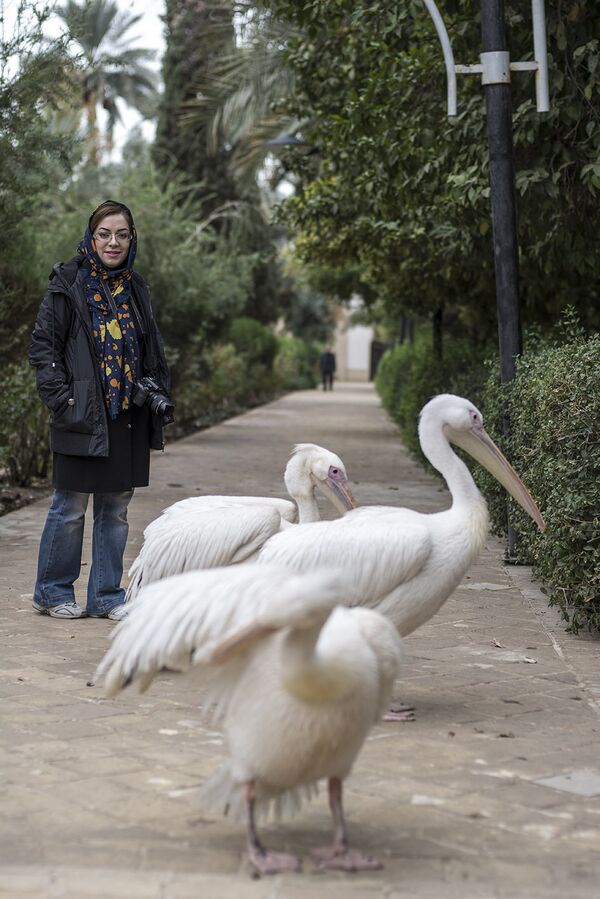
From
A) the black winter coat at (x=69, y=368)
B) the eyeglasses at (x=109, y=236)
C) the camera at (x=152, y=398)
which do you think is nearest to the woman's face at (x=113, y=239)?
the eyeglasses at (x=109, y=236)

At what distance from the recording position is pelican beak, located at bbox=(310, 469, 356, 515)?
638 cm

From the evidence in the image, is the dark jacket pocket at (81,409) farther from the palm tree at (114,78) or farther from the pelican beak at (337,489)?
the palm tree at (114,78)

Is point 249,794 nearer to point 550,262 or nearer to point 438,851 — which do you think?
point 438,851

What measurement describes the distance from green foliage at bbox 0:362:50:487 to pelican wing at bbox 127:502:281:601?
587 cm

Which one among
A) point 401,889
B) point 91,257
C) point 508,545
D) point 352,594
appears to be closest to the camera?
point 401,889

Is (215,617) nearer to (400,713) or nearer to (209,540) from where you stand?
(400,713)

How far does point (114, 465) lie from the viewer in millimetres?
7391

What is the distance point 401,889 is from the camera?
3.65 m

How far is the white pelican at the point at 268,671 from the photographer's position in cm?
361

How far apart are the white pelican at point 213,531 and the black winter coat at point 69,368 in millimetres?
1231

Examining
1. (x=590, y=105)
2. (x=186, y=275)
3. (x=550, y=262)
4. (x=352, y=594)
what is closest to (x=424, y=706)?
(x=352, y=594)

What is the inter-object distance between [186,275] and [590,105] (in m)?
12.7

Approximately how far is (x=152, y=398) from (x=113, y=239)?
37.1 inches

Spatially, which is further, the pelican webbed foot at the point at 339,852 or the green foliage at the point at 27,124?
the green foliage at the point at 27,124
